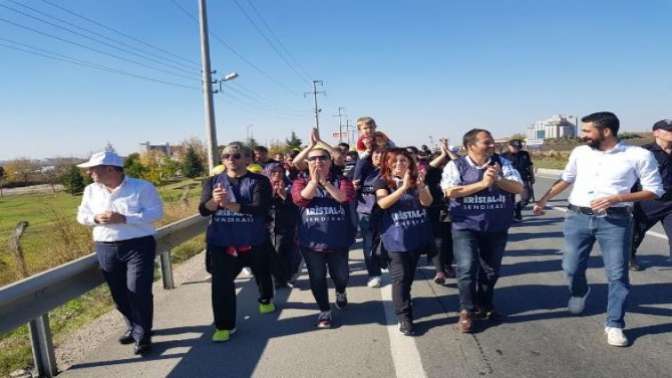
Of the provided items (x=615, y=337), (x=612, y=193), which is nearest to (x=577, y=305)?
(x=615, y=337)

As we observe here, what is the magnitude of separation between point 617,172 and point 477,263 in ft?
4.56

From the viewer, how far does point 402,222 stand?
13.4 ft

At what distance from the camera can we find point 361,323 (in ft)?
14.2

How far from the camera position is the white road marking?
10.8ft

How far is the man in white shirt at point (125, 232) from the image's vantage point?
12.7ft

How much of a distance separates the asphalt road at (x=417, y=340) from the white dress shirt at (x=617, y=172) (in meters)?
1.18

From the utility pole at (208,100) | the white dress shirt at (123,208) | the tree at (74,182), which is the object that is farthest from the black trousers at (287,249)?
the tree at (74,182)

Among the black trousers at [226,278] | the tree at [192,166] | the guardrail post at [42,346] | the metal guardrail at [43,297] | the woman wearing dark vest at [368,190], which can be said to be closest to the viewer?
the metal guardrail at [43,297]

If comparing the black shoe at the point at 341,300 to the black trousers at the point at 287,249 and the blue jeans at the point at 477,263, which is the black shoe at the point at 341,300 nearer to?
the black trousers at the point at 287,249

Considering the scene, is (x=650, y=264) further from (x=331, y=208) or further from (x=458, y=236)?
(x=331, y=208)

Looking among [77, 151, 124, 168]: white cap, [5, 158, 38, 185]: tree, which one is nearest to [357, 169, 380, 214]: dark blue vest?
[77, 151, 124, 168]: white cap

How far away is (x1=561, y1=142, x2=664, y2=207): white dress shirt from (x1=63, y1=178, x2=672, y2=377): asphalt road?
1.18m

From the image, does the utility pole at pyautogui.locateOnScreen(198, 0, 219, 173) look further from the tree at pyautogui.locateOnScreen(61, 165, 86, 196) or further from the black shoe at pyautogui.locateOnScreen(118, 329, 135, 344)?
the tree at pyautogui.locateOnScreen(61, 165, 86, 196)

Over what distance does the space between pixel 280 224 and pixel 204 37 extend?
43.0 feet
